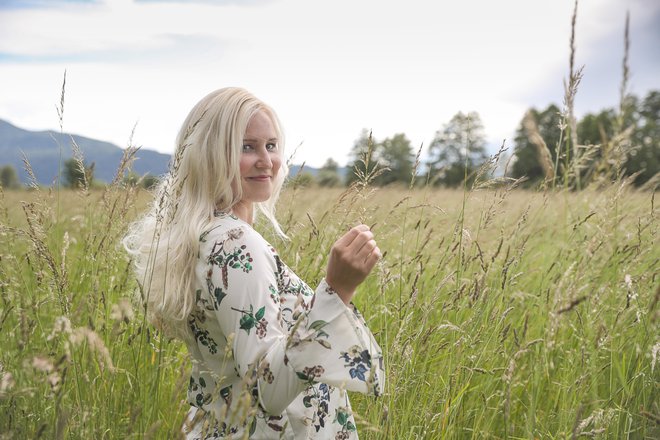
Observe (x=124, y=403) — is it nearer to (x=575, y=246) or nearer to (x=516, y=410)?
(x=516, y=410)

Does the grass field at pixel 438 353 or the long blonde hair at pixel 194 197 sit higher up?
the long blonde hair at pixel 194 197

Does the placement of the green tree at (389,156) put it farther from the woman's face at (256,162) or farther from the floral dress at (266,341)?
the floral dress at (266,341)

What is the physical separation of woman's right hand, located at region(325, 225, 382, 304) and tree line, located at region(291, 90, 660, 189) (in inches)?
26.2

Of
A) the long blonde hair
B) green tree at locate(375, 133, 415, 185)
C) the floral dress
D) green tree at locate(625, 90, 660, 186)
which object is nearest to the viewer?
the floral dress

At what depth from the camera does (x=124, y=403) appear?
75.6 inches

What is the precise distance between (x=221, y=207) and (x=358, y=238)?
64 centimetres

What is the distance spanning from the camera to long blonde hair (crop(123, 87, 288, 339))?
159cm

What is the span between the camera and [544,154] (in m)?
2.71

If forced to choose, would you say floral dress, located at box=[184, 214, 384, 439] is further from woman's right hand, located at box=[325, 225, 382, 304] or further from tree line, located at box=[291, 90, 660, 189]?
tree line, located at box=[291, 90, 660, 189]

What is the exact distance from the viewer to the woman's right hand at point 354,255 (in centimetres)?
131

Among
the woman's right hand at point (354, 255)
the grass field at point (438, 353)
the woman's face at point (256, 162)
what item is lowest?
the grass field at point (438, 353)

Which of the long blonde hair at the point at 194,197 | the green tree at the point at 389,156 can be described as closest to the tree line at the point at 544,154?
the green tree at the point at 389,156

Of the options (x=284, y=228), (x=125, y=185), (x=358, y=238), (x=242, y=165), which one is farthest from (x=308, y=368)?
(x=284, y=228)

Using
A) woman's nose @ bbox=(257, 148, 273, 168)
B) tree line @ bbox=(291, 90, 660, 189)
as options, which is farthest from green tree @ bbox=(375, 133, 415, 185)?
woman's nose @ bbox=(257, 148, 273, 168)
